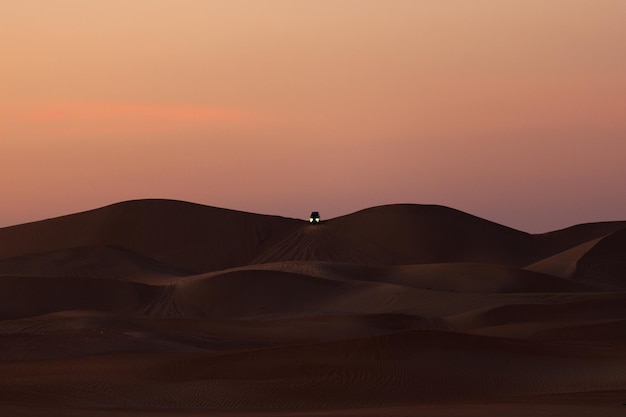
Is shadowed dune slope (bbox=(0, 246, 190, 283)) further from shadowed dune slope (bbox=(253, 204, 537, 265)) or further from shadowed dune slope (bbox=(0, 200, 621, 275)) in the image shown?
shadowed dune slope (bbox=(253, 204, 537, 265))

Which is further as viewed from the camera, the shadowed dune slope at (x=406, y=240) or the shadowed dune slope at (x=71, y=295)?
the shadowed dune slope at (x=406, y=240)

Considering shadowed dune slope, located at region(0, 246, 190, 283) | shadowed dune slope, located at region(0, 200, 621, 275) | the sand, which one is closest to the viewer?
the sand

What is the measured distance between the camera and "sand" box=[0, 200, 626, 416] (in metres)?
26.6

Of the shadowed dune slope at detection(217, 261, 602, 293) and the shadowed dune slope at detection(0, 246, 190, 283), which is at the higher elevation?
the shadowed dune slope at detection(0, 246, 190, 283)

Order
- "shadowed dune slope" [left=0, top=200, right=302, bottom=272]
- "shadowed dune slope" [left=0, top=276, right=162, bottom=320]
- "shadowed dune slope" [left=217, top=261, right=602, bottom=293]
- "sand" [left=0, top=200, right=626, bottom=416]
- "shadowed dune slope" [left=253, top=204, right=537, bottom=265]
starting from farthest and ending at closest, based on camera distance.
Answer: "shadowed dune slope" [left=0, top=200, right=302, bottom=272]
"shadowed dune slope" [left=253, top=204, right=537, bottom=265]
"shadowed dune slope" [left=217, top=261, right=602, bottom=293]
"shadowed dune slope" [left=0, top=276, right=162, bottom=320]
"sand" [left=0, top=200, right=626, bottom=416]

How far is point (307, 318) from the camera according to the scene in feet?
152

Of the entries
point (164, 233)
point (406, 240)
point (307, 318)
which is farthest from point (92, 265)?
point (307, 318)

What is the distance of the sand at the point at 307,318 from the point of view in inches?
1046

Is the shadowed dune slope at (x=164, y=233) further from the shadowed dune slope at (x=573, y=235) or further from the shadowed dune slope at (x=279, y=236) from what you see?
the shadowed dune slope at (x=573, y=235)

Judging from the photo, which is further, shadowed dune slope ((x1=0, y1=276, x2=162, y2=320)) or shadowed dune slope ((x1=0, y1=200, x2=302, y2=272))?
shadowed dune slope ((x1=0, y1=200, x2=302, y2=272))

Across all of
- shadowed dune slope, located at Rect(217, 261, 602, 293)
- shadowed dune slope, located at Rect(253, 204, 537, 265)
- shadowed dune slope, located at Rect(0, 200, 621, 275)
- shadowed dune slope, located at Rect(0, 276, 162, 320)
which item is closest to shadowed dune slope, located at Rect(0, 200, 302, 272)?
shadowed dune slope, located at Rect(0, 200, 621, 275)

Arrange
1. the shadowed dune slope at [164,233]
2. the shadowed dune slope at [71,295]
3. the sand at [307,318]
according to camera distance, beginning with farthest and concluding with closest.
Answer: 1. the shadowed dune slope at [164,233]
2. the shadowed dune slope at [71,295]
3. the sand at [307,318]

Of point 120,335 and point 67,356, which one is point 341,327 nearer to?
point 120,335

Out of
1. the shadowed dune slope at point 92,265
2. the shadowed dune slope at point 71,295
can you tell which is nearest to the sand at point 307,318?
the shadowed dune slope at point 71,295
